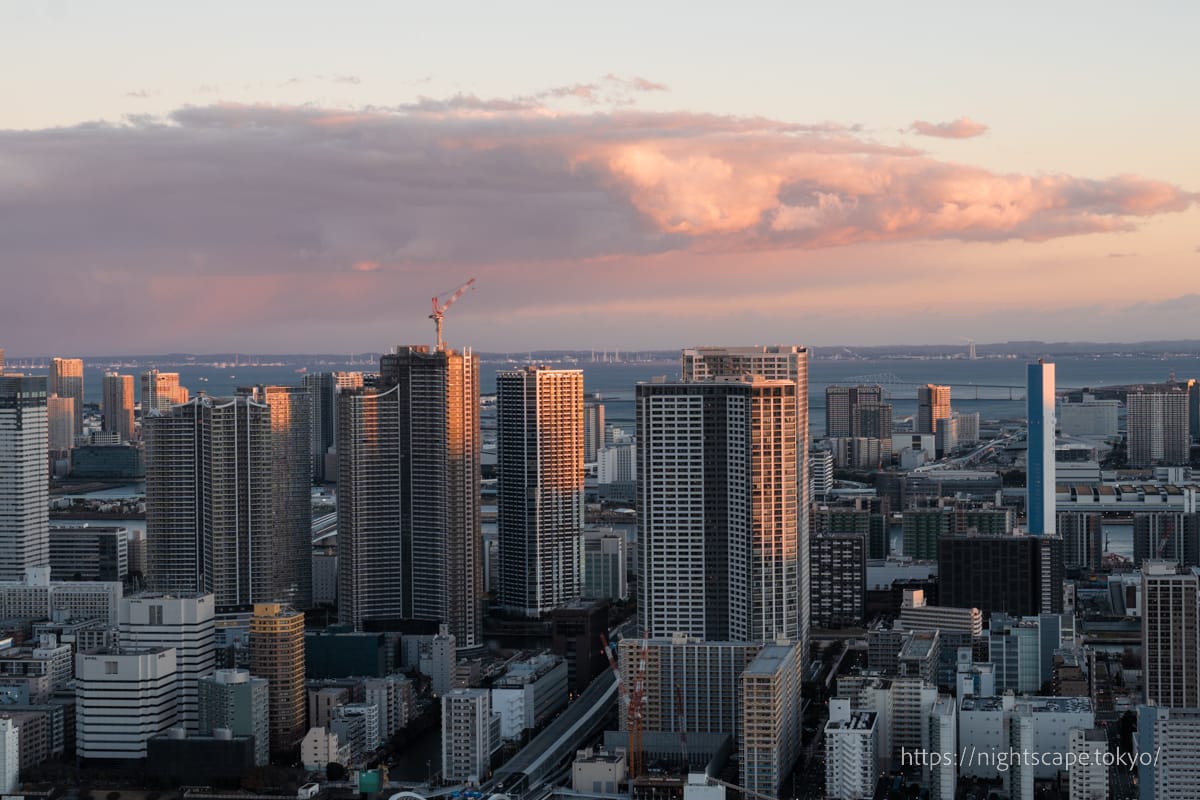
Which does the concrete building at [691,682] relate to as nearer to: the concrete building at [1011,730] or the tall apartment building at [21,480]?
the concrete building at [1011,730]

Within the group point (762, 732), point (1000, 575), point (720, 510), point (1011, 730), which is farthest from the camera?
point (1000, 575)

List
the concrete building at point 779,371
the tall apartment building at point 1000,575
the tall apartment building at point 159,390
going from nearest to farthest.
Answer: the concrete building at point 779,371
the tall apartment building at point 1000,575
the tall apartment building at point 159,390

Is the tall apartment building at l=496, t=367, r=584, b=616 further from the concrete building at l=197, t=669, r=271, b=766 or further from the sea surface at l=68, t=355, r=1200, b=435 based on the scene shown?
the sea surface at l=68, t=355, r=1200, b=435

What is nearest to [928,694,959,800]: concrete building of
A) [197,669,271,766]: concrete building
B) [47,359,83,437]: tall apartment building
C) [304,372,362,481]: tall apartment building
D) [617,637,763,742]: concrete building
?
[617,637,763,742]: concrete building

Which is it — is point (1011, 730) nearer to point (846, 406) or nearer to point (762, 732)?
point (762, 732)

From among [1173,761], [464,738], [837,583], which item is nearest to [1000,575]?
[837,583]

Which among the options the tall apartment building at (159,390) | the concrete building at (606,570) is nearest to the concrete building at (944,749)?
the concrete building at (606,570)

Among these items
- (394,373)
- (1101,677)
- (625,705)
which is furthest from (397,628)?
(1101,677)
